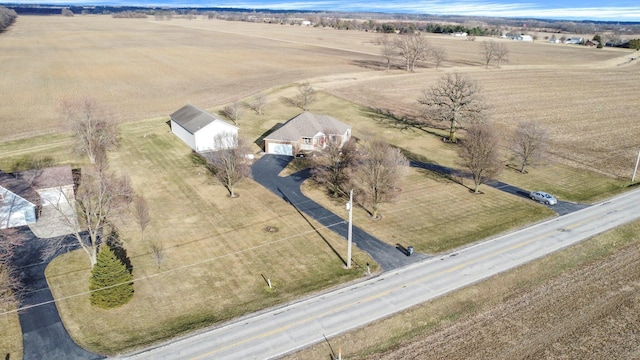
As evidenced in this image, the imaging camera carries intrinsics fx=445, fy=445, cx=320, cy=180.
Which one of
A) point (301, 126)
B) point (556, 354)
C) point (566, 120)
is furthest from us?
point (566, 120)

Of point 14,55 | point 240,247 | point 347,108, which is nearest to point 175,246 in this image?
point 240,247

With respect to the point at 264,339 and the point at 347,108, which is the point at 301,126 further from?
the point at 264,339

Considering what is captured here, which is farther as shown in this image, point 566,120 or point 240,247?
point 566,120

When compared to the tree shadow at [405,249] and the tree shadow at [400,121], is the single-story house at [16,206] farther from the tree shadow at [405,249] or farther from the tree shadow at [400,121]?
the tree shadow at [400,121]

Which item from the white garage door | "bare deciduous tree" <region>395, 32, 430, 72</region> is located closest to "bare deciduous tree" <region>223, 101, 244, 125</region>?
the white garage door

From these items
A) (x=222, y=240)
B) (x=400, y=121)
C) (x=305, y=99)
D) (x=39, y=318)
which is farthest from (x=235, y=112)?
(x=39, y=318)

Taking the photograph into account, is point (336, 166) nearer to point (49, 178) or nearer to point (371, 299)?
point (371, 299)

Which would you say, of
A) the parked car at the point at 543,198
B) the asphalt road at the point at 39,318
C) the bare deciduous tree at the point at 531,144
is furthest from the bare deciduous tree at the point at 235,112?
the parked car at the point at 543,198
